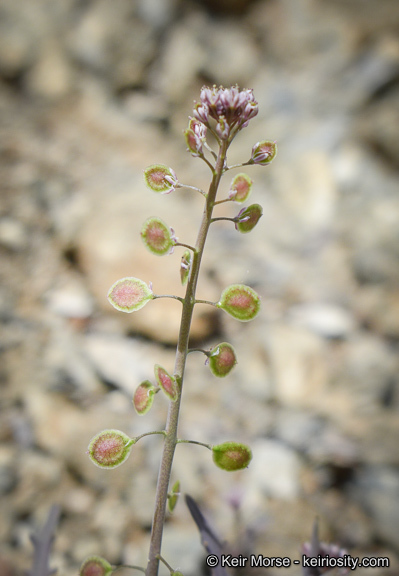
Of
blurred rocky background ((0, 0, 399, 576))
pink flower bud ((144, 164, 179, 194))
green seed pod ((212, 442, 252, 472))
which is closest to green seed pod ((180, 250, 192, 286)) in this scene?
pink flower bud ((144, 164, 179, 194))

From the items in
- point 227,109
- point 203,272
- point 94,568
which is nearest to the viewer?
point 227,109

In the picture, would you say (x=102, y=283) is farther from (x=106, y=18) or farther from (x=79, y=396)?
(x=106, y=18)

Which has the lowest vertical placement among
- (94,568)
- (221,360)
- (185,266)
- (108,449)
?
(94,568)

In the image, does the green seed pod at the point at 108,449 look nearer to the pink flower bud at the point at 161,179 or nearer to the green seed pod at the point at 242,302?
the green seed pod at the point at 242,302

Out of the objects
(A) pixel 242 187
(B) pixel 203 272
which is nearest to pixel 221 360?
(A) pixel 242 187

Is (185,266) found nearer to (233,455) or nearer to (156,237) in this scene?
(156,237)
